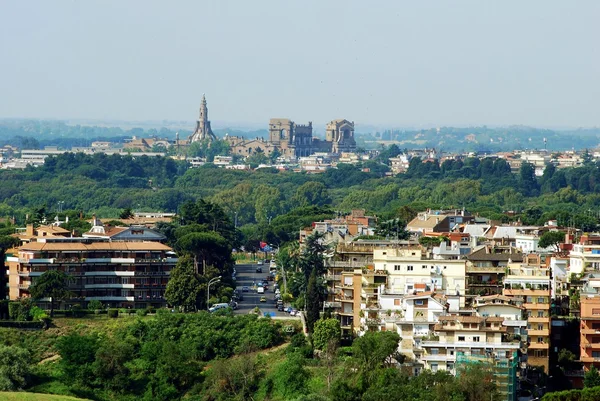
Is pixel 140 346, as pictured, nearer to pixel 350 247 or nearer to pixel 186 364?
pixel 186 364

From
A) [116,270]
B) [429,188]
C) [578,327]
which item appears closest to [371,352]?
[578,327]

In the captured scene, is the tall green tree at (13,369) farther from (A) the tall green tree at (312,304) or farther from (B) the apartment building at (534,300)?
(B) the apartment building at (534,300)

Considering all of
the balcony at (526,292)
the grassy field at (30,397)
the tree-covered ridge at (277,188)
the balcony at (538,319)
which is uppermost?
the balcony at (526,292)

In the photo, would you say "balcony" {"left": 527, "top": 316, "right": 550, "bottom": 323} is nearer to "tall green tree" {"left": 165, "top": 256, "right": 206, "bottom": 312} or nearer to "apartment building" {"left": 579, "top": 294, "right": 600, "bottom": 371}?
"apartment building" {"left": 579, "top": 294, "right": 600, "bottom": 371}

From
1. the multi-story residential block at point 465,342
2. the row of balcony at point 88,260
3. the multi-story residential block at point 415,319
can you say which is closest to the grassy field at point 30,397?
the multi-story residential block at point 415,319

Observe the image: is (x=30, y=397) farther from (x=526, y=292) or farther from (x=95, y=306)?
(x=526, y=292)

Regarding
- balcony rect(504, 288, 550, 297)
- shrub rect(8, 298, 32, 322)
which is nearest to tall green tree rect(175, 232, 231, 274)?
shrub rect(8, 298, 32, 322)
